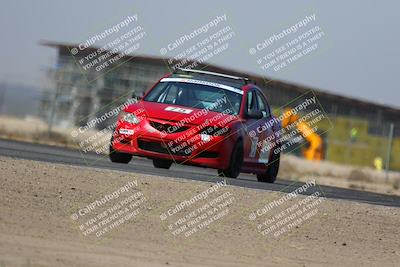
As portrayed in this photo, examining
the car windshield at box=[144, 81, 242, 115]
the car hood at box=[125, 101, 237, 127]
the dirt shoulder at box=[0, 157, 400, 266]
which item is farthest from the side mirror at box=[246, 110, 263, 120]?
the dirt shoulder at box=[0, 157, 400, 266]

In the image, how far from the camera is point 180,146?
17000 mm

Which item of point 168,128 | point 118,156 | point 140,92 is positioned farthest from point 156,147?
point 140,92

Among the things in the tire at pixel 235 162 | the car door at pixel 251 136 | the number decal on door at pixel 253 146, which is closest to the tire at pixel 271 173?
the car door at pixel 251 136

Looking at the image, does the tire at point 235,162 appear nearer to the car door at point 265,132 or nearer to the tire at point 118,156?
the car door at point 265,132

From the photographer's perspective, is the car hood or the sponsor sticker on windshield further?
the sponsor sticker on windshield

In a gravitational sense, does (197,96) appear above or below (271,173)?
above

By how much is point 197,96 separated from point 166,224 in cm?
607

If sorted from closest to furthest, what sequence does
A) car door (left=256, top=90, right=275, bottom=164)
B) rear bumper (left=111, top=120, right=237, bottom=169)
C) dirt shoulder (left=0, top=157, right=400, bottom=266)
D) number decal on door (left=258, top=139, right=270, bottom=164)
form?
dirt shoulder (left=0, top=157, right=400, bottom=266), rear bumper (left=111, top=120, right=237, bottom=169), car door (left=256, top=90, right=275, bottom=164), number decal on door (left=258, top=139, right=270, bottom=164)

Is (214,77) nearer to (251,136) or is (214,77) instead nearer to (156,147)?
(251,136)

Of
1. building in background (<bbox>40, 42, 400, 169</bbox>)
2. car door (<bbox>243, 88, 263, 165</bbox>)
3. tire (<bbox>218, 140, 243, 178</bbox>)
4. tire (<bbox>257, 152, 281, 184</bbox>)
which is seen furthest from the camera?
building in background (<bbox>40, 42, 400, 169</bbox>)

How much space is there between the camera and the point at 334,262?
1201 centimetres

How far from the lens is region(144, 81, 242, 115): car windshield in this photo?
58.9ft

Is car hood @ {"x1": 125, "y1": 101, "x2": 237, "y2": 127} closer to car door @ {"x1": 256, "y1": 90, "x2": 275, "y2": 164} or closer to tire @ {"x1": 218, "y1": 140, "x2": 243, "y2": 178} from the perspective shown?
tire @ {"x1": 218, "y1": 140, "x2": 243, "y2": 178}

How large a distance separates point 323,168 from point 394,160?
1006 centimetres
